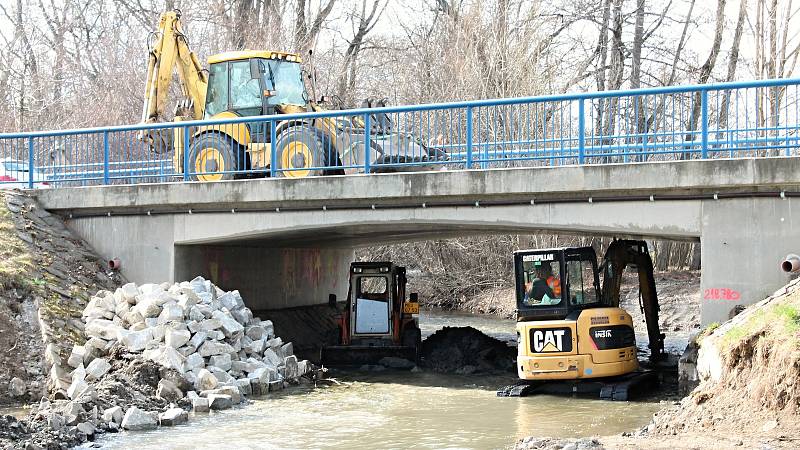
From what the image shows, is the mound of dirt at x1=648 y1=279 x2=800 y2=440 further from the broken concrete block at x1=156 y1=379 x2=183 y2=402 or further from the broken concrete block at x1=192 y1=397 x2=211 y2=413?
the broken concrete block at x1=156 y1=379 x2=183 y2=402

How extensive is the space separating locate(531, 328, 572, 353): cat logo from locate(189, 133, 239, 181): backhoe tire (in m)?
7.26

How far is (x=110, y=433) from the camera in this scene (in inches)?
530

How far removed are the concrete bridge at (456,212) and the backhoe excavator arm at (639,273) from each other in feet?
4.30

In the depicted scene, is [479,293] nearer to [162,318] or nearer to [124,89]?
[124,89]

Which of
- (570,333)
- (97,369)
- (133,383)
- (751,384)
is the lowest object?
(133,383)

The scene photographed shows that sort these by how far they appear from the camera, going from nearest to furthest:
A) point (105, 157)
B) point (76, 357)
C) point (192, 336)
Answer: point (76, 357), point (192, 336), point (105, 157)

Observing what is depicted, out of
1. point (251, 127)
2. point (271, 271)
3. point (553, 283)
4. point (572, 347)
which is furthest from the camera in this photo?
point (271, 271)

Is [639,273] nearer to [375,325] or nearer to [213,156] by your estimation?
[375,325]

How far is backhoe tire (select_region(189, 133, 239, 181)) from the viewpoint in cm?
2028

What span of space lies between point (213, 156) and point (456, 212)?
5500 mm

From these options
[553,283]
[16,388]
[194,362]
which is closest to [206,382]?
[194,362]

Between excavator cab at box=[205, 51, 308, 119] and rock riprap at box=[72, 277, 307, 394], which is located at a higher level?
excavator cab at box=[205, 51, 308, 119]

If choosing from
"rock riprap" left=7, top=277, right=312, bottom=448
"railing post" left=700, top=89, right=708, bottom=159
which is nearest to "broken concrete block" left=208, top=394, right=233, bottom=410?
"rock riprap" left=7, top=277, right=312, bottom=448

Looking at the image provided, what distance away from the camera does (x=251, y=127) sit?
2050 centimetres
